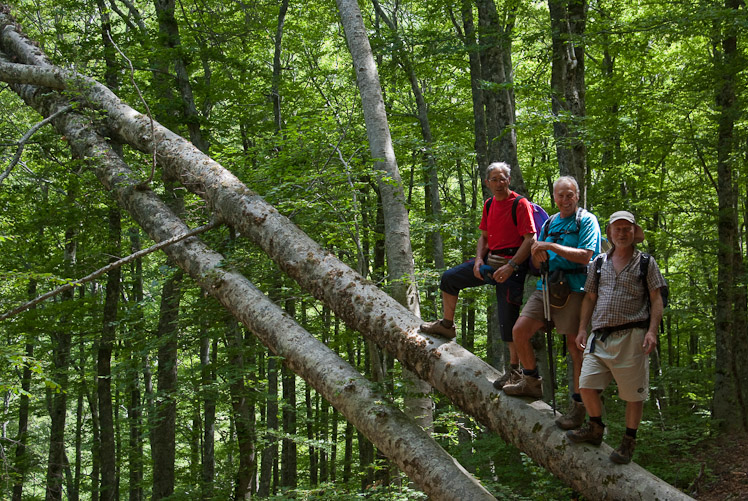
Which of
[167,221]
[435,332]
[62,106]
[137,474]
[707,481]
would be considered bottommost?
[137,474]

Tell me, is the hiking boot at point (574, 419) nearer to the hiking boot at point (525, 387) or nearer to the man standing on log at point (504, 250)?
the hiking boot at point (525, 387)

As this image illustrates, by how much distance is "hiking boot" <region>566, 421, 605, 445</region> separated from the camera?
Answer: 3.27 metres

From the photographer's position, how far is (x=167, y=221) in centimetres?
613

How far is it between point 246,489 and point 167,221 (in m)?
5.77

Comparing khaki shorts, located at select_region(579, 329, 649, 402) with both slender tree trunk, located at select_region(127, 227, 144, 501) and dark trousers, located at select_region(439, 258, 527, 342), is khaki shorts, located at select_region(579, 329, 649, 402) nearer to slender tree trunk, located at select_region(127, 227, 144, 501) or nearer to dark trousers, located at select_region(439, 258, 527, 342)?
dark trousers, located at select_region(439, 258, 527, 342)

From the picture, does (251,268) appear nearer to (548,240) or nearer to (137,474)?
(548,240)

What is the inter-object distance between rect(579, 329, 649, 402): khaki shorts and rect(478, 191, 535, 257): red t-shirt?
1021 mm

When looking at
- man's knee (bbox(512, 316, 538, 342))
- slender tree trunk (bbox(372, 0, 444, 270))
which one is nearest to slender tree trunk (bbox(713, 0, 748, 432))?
slender tree trunk (bbox(372, 0, 444, 270))

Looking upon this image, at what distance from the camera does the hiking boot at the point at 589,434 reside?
3.27 m

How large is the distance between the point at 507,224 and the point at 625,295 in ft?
3.55

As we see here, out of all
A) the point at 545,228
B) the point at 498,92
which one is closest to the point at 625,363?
the point at 545,228

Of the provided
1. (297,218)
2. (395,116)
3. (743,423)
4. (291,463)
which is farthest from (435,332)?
(291,463)

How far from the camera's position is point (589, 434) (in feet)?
10.7

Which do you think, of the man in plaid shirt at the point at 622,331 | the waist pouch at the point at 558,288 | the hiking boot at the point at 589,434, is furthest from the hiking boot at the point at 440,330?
the hiking boot at the point at 589,434
